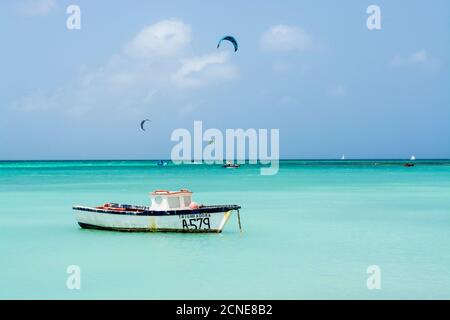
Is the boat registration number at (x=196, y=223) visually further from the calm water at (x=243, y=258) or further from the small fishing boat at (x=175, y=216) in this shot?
the calm water at (x=243, y=258)

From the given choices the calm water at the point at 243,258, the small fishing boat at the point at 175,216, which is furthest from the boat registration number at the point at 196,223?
the calm water at the point at 243,258

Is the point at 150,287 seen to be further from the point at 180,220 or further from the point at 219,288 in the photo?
the point at 180,220

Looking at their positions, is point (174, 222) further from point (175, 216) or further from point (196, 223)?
point (196, 223)

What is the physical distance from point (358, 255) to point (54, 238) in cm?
873

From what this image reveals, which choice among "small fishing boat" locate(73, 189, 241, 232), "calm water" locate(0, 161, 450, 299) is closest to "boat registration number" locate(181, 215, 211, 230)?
"small fishing boat" locate(73, 189, 241, 232)

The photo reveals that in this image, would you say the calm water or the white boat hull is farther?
the white boat hull

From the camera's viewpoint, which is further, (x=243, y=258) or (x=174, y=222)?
(x=174, y=222)

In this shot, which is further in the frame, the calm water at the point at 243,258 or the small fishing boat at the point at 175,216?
the small fishing boat at the point at 175,216

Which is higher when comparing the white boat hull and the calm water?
the white boat hull

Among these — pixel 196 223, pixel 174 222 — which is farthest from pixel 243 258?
pixel 174 222

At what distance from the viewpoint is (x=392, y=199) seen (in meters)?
33.4

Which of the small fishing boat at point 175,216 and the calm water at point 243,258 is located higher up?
the small fishing boat at point 175,216

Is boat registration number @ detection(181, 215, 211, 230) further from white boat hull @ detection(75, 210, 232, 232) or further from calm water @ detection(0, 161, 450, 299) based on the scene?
calm water @ detection(0, 161, 450, 299)

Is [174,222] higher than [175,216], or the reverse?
[175,216]
